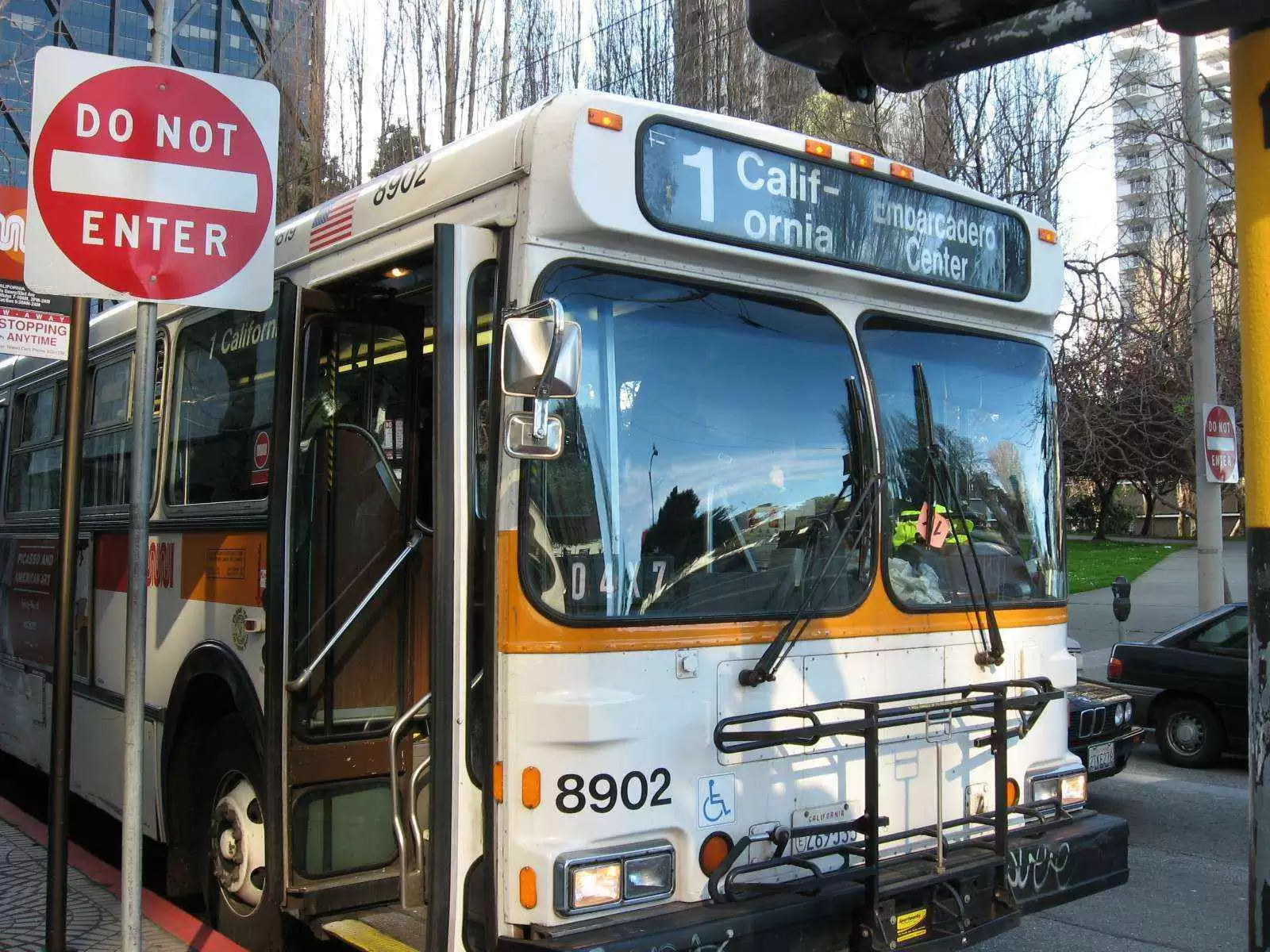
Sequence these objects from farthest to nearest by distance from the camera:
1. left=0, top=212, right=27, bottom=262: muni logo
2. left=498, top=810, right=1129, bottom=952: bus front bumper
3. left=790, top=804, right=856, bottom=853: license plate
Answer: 1. left=0, top=212, right=27, bottom=262: muni logo
2. left=790, top=804, right=856, bottom=853: license plate
3. left=498, top=810, right=1129, bottom=952: bus front bumper

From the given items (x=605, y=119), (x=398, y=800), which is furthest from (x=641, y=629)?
(x=605, y=119)

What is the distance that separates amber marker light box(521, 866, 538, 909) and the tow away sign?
6.74ft

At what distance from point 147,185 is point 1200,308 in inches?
456

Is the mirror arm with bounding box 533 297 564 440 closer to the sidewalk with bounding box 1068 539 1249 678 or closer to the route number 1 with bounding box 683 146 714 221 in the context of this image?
the route number 1 with bounding box 683 146 714 221

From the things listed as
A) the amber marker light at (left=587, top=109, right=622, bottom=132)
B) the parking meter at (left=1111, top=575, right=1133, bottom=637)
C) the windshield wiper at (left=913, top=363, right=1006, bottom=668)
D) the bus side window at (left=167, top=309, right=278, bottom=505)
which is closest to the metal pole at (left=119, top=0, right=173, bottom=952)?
the bus side window at (left=167, top=309, right=278, bottom=505)

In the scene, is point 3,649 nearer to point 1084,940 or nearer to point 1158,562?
point 1084,940

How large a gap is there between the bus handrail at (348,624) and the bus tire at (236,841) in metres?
0.44

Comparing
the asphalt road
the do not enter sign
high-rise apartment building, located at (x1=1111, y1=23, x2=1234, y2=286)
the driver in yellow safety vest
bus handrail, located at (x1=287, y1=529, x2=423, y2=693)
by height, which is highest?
high-rise apartment building, located at (x1=1111, y1=23, x2=1234, y2=286)

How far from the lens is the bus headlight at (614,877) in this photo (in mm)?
3639

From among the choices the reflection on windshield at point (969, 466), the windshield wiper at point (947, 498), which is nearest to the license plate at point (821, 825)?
the reflection on windshield at point (969, 466)

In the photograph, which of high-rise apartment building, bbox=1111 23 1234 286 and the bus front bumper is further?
high-rise apartment building, bbox=1111 23 1234 286

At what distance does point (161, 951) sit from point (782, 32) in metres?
4.28

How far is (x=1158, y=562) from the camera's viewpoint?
31016mm

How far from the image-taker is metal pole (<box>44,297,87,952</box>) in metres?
4.80
